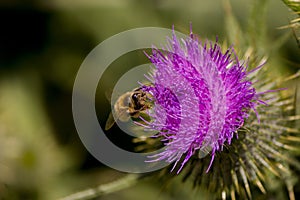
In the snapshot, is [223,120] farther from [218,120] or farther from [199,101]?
[199,101]

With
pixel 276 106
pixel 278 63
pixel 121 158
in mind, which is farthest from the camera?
pixel 278 63

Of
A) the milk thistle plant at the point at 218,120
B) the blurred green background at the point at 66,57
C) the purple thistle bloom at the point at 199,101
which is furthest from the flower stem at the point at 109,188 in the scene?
the blurred green background at the point at 66,57

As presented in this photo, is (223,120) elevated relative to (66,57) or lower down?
lower down

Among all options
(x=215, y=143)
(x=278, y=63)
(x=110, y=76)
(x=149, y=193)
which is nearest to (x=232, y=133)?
(x=215, y=143)

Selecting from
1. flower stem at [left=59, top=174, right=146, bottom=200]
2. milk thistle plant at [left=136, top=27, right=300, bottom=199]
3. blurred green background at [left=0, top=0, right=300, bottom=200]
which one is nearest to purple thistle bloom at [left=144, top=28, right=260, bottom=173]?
milk thistle plant at [left=136, top=27, right=300, bottom=199]

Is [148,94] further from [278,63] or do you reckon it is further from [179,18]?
[179,18]

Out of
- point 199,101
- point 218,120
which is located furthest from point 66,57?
point 218,120

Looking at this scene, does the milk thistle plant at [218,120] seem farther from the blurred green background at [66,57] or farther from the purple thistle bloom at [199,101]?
the blurred green background at [66,57]
